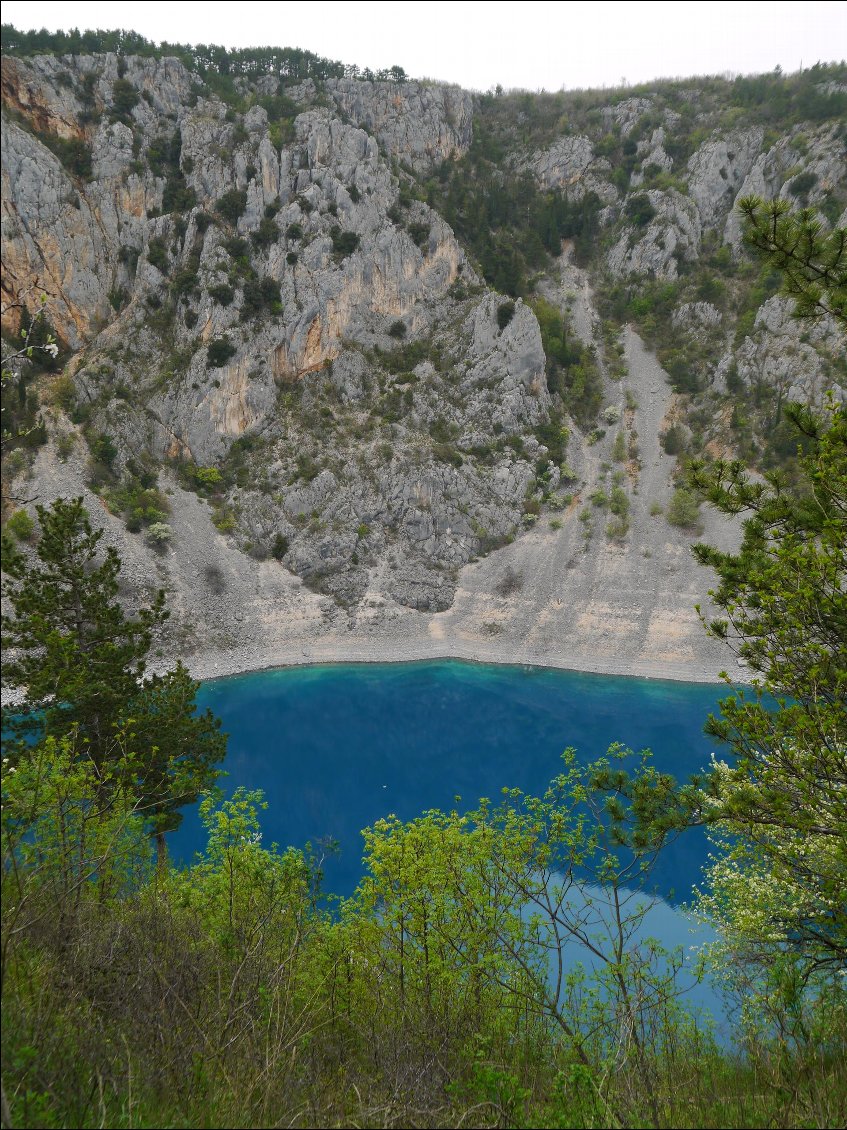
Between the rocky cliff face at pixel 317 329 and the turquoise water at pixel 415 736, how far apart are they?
8.92 m

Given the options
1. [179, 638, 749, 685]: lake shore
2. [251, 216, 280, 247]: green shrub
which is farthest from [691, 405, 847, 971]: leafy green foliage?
[251, 216, 280, 247]: green shrub

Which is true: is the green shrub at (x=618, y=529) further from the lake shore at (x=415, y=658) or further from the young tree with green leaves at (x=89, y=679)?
the young tree with green leaves at (x=89, y=679)

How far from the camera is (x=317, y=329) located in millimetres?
53125

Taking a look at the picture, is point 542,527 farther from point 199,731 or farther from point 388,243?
point 199,731

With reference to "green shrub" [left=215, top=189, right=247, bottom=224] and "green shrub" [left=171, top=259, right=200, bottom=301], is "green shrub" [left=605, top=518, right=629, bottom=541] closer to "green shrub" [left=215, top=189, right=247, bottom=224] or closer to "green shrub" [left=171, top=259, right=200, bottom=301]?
"green shrub" [left=171, top=259, right=200, bottom=301]

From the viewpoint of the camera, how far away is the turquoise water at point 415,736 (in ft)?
76.8

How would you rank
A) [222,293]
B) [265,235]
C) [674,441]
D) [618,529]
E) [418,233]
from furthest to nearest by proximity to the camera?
[418,233] → [265,235] → [674,441] → [222,293] → [618,529]

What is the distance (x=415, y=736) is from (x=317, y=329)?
129ft

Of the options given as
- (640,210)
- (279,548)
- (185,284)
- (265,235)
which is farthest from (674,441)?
(185,284)

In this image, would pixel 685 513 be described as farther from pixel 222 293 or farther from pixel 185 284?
pixel 185 284

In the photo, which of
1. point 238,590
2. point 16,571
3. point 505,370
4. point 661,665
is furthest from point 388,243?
point 16,571

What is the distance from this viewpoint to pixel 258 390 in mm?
51250

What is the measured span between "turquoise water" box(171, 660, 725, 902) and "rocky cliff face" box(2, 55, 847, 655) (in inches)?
351

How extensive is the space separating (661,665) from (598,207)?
5859cm
